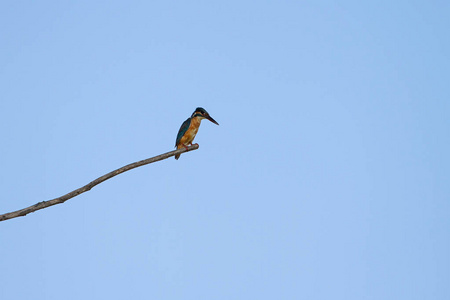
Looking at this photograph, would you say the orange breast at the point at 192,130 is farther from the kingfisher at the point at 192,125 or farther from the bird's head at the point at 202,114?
the bird's head at the point at 202,114

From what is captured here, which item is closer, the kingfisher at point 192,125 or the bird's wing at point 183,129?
the kingfisher at point 192,125

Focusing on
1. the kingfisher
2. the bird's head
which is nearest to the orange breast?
the kingfisher

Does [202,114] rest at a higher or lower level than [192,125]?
higher

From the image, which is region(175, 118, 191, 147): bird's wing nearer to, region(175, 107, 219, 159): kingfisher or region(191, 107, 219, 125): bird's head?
region(175, 107, 219, 159): kingfisher

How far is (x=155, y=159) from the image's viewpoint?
21.4ft

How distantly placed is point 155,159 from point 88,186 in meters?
1.09

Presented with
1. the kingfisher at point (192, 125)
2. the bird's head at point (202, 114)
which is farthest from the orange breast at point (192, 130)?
the bird's head at point (202, 114)

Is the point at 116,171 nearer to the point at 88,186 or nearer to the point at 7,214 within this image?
the point at 88,186

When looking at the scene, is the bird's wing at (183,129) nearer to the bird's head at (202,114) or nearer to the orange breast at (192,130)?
the orange breast at (192,130)

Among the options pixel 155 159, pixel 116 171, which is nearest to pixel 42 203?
pixel 116 171

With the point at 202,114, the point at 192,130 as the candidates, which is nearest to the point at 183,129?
the point at 192,130

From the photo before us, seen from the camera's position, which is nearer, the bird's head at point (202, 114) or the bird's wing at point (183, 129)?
the bird's head at point (202, 114)

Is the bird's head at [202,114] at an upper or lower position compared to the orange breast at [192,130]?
upper

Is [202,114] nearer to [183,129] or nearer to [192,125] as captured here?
[192,125]
